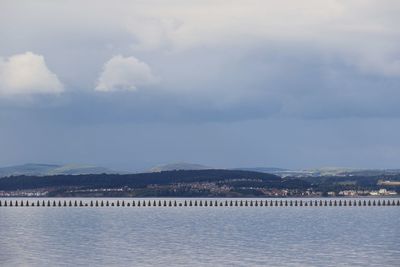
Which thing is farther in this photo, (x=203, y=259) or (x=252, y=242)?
(x=252, y=242)

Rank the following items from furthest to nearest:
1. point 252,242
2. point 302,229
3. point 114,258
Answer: point 302,229
point 252,242
point 114,258

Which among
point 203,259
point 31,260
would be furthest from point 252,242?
point 31,260

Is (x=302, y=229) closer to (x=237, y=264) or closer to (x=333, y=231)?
(x=333, y=231)

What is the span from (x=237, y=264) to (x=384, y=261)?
478 inches

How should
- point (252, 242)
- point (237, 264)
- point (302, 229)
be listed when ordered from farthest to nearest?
point (302, 229) → point (252, 242) → point (237, 264)

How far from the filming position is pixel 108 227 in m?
130

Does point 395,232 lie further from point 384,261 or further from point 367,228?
point 384,261

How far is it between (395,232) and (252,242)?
87.4 ft

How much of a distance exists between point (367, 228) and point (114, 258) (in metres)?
57.2

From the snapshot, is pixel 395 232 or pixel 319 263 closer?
pixel 319 263

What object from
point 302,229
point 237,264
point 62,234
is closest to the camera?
point 237,264

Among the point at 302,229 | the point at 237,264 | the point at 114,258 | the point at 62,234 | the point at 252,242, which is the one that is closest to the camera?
the point at 237,264

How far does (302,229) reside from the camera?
126m

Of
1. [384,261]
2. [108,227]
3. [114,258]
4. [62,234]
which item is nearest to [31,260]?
[114,258]
